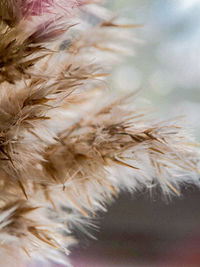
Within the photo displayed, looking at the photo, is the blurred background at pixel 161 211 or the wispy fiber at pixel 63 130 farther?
the blurred background at pixel 161 211

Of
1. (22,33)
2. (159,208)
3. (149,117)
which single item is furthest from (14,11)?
(159,208)

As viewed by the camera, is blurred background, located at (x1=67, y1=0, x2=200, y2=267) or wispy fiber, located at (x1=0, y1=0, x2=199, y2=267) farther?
blurred background, located at (x1=67, y1=0, x2=200, y2=267)

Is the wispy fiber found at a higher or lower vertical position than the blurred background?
Answer: lower

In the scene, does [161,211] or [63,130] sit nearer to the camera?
[63,130]

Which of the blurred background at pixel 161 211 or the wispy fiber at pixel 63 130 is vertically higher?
the blurred background at pixel 161 211
